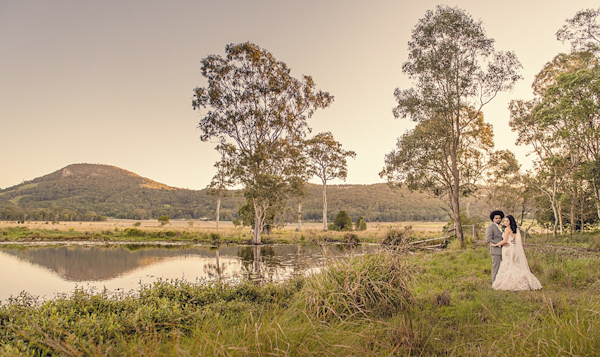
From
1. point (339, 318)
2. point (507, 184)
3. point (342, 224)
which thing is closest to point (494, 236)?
point (339, 318)

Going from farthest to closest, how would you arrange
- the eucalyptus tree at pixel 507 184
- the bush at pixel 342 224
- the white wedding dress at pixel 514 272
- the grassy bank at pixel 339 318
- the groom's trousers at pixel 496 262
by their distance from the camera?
the bush at pixel 342 224, the eucalyptus tree at pixel 507 184, the groom's trousers at pixel 496 262, the white wedding dress at pixel 514 272, the grassy bank at pixel 339 318

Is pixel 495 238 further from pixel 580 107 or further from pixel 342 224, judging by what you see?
pixel 342 224

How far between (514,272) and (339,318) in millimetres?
6105

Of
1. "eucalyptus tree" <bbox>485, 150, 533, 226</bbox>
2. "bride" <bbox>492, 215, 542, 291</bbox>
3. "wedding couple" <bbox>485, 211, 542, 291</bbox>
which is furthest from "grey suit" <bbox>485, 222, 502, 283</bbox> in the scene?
"eucalyptus tree" <bbox>485, 150, 533, 226</bbox>

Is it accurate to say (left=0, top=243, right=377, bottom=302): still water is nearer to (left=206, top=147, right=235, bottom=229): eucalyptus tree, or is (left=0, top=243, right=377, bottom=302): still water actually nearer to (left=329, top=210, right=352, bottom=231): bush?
(left=206, top=147, right=235, bottom=229): eucalyptus tree

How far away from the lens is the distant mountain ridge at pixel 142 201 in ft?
267

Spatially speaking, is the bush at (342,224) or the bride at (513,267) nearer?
the bride at (513,267)

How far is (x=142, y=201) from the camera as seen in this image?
355 feet

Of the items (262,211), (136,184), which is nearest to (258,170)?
(262,211)

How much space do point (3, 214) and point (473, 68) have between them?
94.8m

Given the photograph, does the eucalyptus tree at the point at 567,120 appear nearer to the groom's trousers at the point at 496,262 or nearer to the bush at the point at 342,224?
the groom's trousers at the point at 496,262

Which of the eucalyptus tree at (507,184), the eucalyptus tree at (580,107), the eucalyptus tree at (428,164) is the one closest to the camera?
the eucalyptus tree at (580,107)

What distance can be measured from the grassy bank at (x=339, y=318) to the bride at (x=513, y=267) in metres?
0.48

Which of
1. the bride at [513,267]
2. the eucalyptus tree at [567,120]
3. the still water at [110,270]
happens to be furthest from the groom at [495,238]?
the eucalyptus tree at [567,120]
